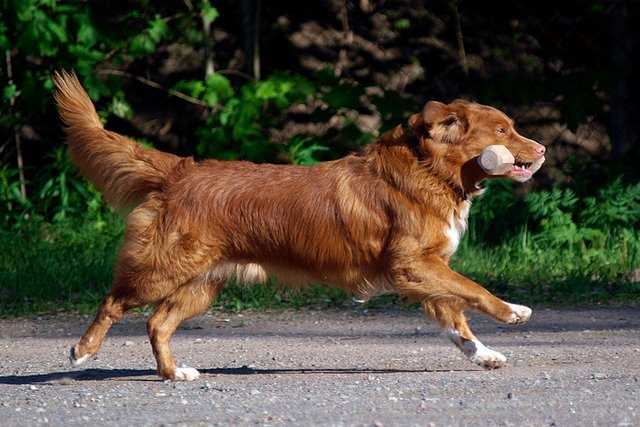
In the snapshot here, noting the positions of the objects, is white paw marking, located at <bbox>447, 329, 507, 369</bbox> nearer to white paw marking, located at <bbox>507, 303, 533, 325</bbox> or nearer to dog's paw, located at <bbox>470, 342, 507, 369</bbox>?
dog's paw, located at <bbox>470, 342, 507, 369</bbox>

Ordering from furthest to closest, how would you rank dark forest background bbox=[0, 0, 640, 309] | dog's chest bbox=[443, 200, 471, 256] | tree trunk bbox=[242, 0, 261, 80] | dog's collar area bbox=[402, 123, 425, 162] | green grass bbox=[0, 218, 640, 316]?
tree trunk bbox=[242, 0, 261, 80]
dark forest background bbox=[0, 0, 640, 309]
green grass bbox=[0, 218, 640, 316]
dog's collar area bbox=[402, 123, 425, 162]
dog's chest bbox=[443, 200, 471, 256]

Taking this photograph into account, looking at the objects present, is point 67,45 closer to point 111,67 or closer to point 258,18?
point 111,67

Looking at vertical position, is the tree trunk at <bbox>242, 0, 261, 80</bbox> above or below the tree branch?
above

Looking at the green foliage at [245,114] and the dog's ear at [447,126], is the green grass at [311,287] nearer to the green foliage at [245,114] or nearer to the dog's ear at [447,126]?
the green foliage at [245,114]

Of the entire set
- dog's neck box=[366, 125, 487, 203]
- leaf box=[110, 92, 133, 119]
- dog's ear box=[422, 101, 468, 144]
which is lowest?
leaf box=[110, 92, 133, 119]

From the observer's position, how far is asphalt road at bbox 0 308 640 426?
5703 mm

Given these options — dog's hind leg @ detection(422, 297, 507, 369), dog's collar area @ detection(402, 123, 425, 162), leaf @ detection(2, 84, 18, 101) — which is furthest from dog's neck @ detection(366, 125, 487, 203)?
leaf @ detection(2, 84, 18, 101)

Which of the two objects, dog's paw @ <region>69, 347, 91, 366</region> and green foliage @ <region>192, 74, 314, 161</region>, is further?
green foliage @ <region>192, 74, 314, 161</region>

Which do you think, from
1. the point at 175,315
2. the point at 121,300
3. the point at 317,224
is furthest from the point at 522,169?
the point at 121,300

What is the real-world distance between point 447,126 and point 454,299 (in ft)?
3.51

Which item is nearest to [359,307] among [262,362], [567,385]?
[262,362]

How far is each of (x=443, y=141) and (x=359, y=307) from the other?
293 centimetres

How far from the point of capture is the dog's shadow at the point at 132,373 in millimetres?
7141

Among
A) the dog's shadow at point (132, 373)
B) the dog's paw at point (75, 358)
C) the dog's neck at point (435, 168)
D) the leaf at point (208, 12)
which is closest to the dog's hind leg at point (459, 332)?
the dog's shadow at point (132, 373)
